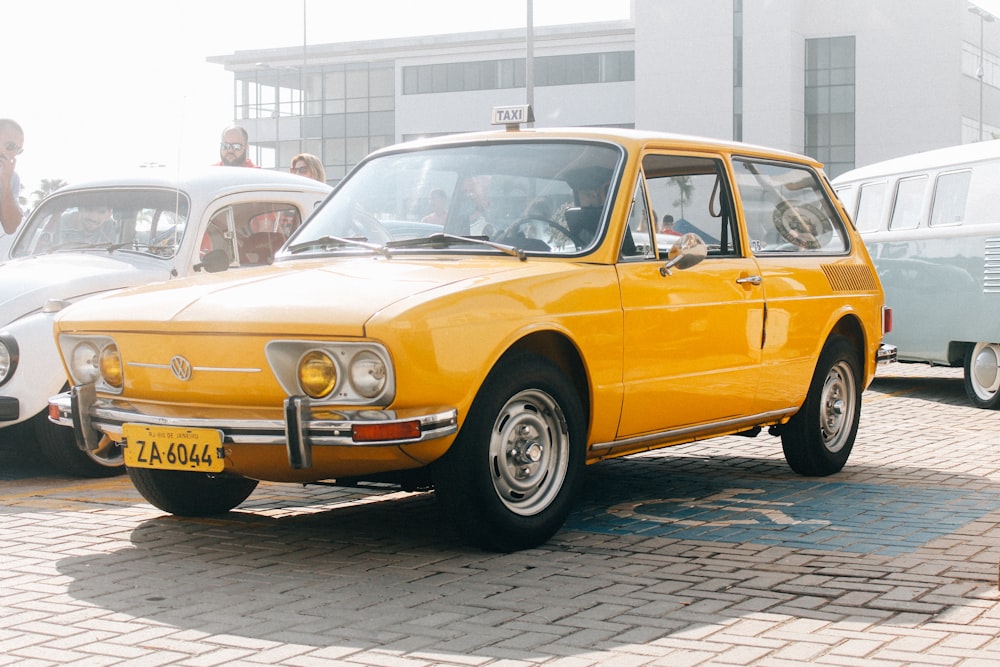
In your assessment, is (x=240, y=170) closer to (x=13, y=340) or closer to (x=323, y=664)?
(x=13, y=340)

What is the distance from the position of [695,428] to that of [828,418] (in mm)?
1686

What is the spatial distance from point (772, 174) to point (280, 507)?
336 cm

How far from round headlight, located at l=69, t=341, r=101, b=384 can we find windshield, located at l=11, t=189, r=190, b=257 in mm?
2605

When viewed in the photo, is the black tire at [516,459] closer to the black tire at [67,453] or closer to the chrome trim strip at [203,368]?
the chrome trim strip at [203,368]

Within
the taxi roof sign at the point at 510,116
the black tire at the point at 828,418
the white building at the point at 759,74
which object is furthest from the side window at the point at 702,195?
the white building at the point at 759,74

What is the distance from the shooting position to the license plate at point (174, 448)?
5730mm

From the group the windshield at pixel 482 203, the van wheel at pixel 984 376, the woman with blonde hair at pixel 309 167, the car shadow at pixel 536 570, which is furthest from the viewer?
the van wheel at pixel 984 376

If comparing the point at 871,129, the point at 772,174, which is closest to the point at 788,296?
the point at 772,174

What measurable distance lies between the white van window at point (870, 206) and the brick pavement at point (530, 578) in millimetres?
6732

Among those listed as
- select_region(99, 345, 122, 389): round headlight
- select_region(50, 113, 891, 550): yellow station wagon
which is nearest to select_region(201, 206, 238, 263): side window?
select_region(50, 113, 891, 550): yellow station wagon

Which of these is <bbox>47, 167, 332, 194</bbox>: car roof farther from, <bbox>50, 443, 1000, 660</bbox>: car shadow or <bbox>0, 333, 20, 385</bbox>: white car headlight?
<bbox>50, 443, 1000, 660</bbox>: car shadow

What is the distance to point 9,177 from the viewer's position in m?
10.8

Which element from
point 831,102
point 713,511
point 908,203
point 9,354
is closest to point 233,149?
point 9,354

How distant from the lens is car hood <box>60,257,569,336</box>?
18.3 ft
